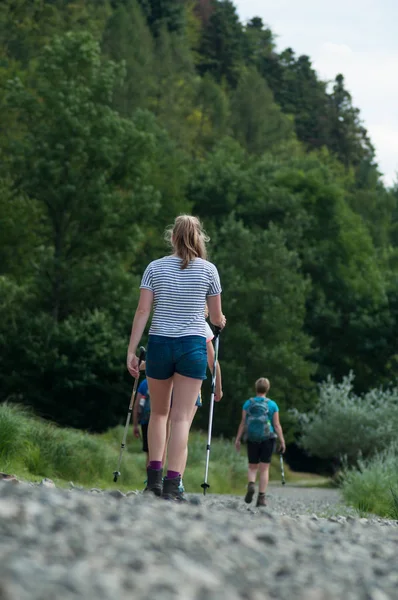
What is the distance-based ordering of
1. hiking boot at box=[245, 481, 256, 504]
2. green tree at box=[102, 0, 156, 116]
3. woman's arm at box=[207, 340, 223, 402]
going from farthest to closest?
1. green tree at box=[102, 0, 156, 116]
2. hiking boot at box=[245, 481, 256, 504]
3. woman's arm at box=[207, 340, 223, 402]

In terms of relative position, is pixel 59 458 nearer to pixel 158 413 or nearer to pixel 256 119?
pixel 158 413

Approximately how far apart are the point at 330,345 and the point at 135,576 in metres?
49.0

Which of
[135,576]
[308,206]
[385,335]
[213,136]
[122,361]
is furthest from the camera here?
[213,136]

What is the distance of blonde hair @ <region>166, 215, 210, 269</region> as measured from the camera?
8578 mm

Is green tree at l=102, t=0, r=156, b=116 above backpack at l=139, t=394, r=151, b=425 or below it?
above

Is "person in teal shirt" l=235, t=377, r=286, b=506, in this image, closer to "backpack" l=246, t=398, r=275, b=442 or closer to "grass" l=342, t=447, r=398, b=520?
"backpack" l=246, t=398, r=275, b=442

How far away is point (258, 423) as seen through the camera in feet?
49.6

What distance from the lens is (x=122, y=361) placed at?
4131 cm

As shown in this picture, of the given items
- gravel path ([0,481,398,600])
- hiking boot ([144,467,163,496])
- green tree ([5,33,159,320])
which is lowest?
hiking boot ([144,467,163,496])

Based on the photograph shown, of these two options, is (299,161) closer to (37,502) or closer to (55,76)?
(55,76)

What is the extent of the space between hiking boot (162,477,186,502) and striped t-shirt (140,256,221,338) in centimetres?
102

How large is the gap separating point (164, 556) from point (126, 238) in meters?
39.2

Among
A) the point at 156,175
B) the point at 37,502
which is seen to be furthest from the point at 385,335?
the point at 37,502

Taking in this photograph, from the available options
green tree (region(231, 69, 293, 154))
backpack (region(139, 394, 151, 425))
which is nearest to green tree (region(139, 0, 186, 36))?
green tree (region(231, 69, 293, 154))
